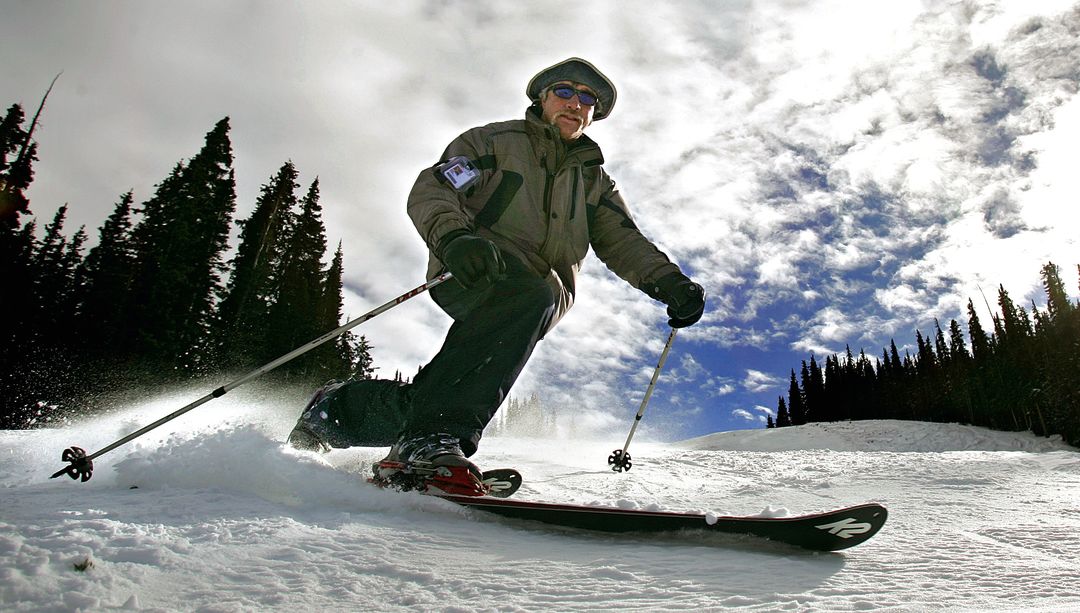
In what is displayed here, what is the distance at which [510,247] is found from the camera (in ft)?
11.2

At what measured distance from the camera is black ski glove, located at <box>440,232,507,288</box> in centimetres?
278

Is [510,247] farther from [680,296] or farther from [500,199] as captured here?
[680,296]

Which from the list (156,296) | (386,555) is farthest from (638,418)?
(156,296)

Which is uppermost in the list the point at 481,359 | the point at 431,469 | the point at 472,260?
the point at 472,260

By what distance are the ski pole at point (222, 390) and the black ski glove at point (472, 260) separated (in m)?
0.47

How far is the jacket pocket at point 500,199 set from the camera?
11.4ft

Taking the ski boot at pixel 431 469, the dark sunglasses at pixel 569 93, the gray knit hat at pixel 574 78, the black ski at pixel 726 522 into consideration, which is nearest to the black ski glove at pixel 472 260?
the ski boot at pixel 431 469

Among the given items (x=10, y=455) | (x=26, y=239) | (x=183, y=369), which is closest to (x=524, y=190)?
(x=10, y=455)

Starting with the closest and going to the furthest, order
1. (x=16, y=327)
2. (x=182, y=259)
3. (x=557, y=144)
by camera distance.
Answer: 1. (x=557, y=144)
2. (x=16, y=327)
3. (x=182, y=259)

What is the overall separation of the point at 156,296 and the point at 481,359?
24.4 metres

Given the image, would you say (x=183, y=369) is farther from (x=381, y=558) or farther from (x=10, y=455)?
(x=381, y=558)

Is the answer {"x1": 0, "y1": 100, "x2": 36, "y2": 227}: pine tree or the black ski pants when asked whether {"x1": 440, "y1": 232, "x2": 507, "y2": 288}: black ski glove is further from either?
{"x1": 0, "y1": 100, "x2": 36, "y2": 227}: pine tree

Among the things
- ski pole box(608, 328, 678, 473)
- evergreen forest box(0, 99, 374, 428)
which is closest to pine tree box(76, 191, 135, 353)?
evergreen forest box(0, 99, 374, 428)

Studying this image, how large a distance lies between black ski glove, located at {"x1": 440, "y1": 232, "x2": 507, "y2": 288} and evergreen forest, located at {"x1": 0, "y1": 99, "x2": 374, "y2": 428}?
71.5ft
